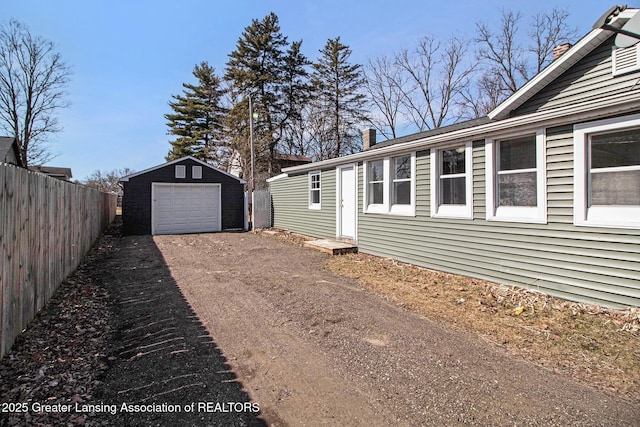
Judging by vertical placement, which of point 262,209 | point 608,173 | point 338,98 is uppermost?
point 338,98

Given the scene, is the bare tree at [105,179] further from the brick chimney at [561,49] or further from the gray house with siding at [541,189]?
the brick chimney at [561,49]

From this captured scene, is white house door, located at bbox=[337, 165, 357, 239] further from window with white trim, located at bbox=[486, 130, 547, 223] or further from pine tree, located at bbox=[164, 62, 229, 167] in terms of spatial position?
pine tree, located at bbox=[164, 62, 229, 167]

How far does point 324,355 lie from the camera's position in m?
3.17

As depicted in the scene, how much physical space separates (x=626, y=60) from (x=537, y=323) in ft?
15.3

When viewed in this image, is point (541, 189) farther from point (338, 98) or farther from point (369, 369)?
point (338, 98)

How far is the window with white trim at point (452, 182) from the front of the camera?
6.11 meters

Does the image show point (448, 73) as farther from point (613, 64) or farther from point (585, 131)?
point (585, 131)

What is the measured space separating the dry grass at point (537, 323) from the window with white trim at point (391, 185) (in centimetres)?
204

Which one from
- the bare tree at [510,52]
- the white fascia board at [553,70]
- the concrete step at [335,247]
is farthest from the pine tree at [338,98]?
the white fascia board at [553,70]

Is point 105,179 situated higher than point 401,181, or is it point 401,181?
point 105,179

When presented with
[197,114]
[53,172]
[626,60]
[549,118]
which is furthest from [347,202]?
[53,172]

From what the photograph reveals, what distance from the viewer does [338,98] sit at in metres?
26.0

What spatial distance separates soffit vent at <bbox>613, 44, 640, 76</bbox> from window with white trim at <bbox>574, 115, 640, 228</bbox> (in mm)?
1836

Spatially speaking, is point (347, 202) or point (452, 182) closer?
point (452, 182)
